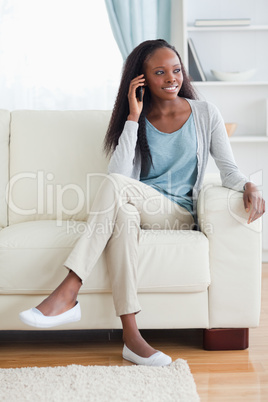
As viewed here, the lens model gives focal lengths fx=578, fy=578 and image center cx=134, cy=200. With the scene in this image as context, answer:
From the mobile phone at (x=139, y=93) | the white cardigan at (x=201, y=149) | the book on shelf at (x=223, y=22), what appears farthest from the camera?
the book on shelf at (x=223, y=22)

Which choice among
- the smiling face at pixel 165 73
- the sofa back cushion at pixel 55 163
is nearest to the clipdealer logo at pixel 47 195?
the sofa back cushion at pixel 55 163

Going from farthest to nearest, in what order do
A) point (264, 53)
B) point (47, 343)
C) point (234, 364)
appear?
point (264, 53), point (47, 343), point (234, 364)

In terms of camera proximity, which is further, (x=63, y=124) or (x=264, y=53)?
(x=264, y=53)

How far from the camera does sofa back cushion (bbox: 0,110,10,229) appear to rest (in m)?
2.70

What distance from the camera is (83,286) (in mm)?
2100

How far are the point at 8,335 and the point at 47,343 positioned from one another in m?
0.23

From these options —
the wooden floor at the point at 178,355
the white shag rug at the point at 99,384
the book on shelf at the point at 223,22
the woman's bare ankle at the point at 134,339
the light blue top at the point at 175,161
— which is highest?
the book on shelf at the point at 223,22

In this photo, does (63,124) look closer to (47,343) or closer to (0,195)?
(0,195)

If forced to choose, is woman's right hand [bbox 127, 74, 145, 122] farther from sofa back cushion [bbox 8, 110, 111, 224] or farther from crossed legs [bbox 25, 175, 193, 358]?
crossed legs [bbox 25, 175, 193, 358]

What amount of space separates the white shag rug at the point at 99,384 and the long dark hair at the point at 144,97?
919 millimetres

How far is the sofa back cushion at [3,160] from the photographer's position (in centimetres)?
270

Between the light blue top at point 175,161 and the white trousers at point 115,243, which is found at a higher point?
the light blue top at point 175,161

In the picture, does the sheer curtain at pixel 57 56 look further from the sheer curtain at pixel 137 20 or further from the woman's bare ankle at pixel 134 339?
the woman's bare ankle at pixel 134 339

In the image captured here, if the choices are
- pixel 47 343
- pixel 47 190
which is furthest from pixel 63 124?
pixel 47 343
